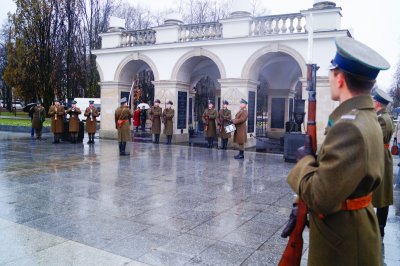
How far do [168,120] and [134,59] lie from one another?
375cm

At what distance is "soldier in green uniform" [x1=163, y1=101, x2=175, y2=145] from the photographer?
1639cm

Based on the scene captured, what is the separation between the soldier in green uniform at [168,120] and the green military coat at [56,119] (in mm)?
4449

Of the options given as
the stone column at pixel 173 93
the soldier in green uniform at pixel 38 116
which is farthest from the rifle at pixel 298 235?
the soldier in green uniform at pixel 38 116

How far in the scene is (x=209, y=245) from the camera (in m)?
4.48

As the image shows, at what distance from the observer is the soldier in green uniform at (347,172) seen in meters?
1.82

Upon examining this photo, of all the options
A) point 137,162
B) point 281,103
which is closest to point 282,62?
point 281,103

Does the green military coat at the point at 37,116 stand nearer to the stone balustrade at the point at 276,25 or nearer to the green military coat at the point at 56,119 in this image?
the green military coat at the point at 56,119

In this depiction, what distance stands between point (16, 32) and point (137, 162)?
29.5m

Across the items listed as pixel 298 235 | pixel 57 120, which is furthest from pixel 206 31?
pixel 298 235

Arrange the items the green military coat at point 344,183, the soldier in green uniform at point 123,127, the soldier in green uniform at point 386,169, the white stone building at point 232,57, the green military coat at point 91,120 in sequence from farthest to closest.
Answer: the green military coat at point 91,120 → the white stone building at point 232,57 → the soldier in green uniform at point 123,127 → the soldier in green uniform at point 386,169 → the green military coat at point 344,183

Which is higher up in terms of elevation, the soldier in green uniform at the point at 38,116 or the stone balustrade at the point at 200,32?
the stone balustrade at the point at 200,32

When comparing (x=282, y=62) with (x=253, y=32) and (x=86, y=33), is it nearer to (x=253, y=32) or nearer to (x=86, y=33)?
(x=253, y=32)

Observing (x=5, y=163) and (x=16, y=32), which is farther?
(x=16, y=32)

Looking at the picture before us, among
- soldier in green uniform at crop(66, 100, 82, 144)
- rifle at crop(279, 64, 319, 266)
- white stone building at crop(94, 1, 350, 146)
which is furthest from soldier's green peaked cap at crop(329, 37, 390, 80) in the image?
soldier in green uniform at crop(66, 100, 82, 144)
